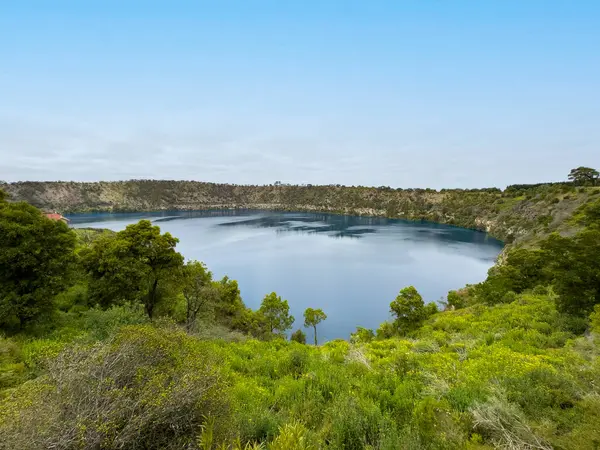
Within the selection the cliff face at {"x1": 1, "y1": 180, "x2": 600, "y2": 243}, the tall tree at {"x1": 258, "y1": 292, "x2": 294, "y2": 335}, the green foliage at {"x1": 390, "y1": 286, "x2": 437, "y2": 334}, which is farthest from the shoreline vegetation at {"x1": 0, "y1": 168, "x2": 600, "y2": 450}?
the cliff face at {"x1": 1, "y1": 180, "x2": 600, "y2": 243}

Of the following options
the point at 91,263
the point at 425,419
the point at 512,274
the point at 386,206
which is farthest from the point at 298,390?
the point at 386,206

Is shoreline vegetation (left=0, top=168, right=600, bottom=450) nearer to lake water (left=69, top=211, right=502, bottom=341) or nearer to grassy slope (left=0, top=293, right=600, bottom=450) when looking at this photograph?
grassy slope (left=0, top=293, right=600, bottom=450)

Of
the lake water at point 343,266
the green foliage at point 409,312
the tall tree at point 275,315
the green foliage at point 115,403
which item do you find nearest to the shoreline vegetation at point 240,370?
the green foliage at point 115,403

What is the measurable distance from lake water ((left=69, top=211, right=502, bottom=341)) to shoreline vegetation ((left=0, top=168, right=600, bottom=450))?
15440mm

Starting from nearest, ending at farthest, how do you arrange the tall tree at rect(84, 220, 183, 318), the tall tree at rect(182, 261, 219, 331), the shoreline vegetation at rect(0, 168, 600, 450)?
1. the shoreline vegetation at rect(0, 168, 600, 450)
2. the tall tree at rect(84, 220, 183, 318)
3. the tall tree at rect(182, 261, 219, 331)

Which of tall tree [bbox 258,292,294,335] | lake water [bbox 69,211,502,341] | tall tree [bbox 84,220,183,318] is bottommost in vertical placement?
lake water [bbox 69,211,502,341]

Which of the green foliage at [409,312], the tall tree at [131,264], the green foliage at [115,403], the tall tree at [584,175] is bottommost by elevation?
the green foliage at [409,312]

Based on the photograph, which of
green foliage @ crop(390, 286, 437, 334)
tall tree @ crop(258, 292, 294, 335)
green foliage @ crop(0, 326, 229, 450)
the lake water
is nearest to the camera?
green foliage @ crop(0, 326, 229, 450)

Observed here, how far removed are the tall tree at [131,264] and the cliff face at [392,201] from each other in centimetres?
5541

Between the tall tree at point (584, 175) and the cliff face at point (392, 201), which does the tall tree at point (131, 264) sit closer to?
the cliff face at point (392, 201)

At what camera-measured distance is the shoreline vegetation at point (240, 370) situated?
383 centimetres

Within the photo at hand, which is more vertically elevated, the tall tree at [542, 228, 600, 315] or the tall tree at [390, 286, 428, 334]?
the tall tree at [542, 228, 600, 315]

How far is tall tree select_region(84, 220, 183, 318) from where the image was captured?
15.0 meters

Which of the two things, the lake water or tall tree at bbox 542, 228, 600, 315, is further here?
the lake water
